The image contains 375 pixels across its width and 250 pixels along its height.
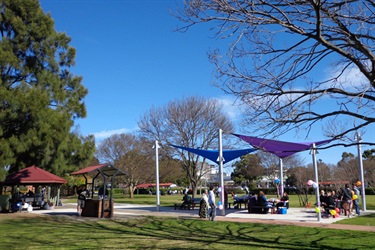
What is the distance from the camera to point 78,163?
2630 centimetres

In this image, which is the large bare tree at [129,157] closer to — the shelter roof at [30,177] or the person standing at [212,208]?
the shelter roof at [30,177]

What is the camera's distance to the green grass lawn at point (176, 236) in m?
10.0

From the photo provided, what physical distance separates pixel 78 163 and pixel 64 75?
620 centimetres

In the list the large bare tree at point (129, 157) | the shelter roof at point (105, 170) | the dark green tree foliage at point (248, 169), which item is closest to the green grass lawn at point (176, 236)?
the shelter roof at point (105, 170)

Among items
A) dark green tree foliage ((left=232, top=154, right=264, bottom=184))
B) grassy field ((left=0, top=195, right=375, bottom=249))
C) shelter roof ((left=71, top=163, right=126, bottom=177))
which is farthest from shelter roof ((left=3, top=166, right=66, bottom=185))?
dark green tree foliage ((left=232, top=154, right=264, bottom=184))

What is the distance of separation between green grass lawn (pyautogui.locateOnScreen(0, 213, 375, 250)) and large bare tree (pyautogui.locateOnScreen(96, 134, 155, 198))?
110ft

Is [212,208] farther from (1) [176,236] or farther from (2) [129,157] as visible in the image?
(2) [129,157]

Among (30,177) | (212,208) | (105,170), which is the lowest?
(212,208)

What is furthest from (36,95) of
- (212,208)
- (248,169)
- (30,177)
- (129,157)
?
(248,169)

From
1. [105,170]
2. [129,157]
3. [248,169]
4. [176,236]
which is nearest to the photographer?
[176,236]

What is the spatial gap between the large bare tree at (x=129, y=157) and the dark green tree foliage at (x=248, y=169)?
62.4 ft

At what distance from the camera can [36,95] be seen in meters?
20.5

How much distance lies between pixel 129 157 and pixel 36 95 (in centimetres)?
2988

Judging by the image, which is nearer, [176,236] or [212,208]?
[176,236]
